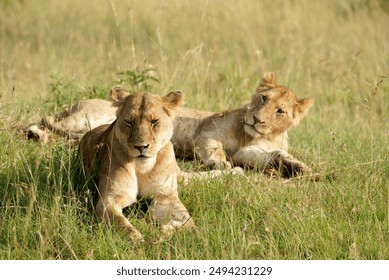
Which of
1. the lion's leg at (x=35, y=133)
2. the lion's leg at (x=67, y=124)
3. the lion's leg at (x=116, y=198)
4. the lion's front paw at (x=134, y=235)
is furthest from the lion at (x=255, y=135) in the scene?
the lion's front paw at (x=134, y=235)

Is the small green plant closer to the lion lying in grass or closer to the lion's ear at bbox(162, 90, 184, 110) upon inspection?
the lion lying in grass

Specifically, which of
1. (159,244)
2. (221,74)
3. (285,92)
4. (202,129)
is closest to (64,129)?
(202,129)

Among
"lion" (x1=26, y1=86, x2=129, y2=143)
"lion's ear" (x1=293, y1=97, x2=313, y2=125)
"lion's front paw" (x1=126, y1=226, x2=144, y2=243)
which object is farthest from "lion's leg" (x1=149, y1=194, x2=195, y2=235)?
"lion's ear" (x1=293, y1=97, x2=313, y2=125)

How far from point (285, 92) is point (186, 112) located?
1.06 m

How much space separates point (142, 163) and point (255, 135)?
1.87 meters

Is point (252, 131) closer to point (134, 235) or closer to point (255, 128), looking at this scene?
point (255, 128)

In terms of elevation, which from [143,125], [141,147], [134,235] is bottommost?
[134,235]

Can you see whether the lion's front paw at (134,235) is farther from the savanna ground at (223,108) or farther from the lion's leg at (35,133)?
the lion's leg at (35,133)

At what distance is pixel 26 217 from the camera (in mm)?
4836

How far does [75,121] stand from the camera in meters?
6.85

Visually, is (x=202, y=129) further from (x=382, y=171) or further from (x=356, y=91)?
(x=356, y=91)

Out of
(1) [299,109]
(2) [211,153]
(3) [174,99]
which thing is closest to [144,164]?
(3) [174,99]

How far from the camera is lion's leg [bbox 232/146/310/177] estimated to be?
21.6 ft

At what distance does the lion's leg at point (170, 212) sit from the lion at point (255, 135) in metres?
1.30
